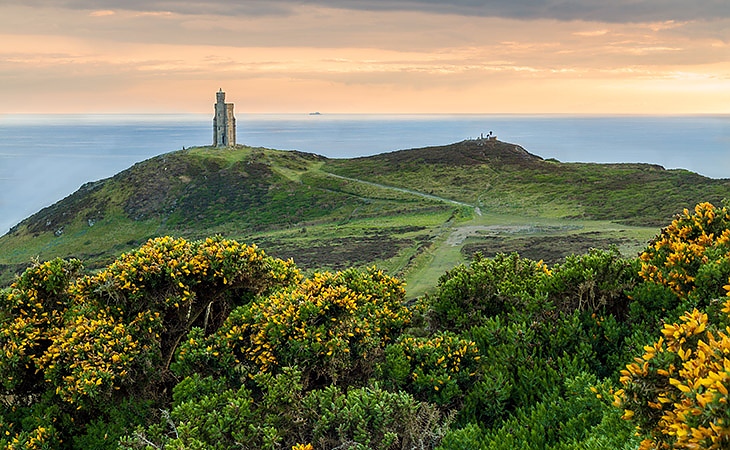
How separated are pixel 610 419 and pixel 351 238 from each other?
2397 inches

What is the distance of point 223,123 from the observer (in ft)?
432

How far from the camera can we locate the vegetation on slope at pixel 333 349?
6.77 m

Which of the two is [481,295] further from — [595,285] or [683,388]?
[683,388]

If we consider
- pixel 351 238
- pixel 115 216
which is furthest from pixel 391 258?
pixel 115 216

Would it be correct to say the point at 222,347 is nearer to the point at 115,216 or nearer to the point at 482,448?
the point at 482,448

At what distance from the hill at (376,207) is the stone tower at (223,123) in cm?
562

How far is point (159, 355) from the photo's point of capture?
9.09 meters

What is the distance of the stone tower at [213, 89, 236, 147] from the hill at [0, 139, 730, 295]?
5.62 meters

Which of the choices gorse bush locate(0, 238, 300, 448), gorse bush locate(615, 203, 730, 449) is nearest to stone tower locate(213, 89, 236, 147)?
gorse bush locate(0, 238, 300, 448)

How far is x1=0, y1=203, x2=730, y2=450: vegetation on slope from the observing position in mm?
6770

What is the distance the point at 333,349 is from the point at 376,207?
258ft

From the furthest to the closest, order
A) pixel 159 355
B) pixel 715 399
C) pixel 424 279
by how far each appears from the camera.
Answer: pixel 424 279
pixel 159 355
pixel 715 399

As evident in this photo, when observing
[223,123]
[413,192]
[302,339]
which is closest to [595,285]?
[302,339]

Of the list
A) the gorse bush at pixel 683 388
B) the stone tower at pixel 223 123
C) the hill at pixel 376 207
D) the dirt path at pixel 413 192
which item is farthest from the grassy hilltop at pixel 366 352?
the stone tower at pixel 223 123
